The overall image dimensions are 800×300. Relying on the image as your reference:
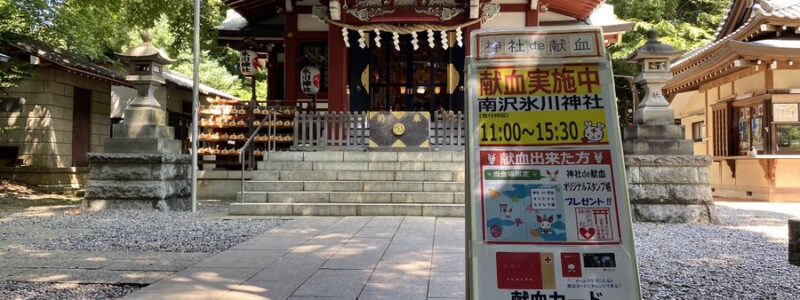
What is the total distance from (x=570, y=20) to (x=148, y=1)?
11.8 m

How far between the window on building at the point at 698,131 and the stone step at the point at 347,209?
1244 cm

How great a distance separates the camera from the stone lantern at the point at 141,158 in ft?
32.6

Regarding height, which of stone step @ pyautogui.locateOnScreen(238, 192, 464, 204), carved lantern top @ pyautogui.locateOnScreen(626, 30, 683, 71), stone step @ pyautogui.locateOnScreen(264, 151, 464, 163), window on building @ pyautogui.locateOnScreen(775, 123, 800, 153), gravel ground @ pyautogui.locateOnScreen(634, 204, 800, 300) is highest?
carved lantern top @ pyautogui.locateOnScreen(626, 30, 683, 71)

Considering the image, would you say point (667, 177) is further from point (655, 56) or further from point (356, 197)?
point (356, 197)

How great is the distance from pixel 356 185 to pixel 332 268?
481 cm

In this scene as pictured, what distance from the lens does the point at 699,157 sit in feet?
29.1

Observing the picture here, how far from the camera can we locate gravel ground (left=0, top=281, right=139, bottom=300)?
4.26 metres

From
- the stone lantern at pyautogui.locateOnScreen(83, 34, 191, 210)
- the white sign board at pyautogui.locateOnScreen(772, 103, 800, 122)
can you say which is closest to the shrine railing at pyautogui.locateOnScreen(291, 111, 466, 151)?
the stone lantern at pyautogui.locateOnScreen(83, 34, 191, 210)

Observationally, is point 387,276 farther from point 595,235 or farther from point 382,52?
point 382,52

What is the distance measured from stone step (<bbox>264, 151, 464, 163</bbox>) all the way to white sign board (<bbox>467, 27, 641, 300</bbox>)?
7605 mm

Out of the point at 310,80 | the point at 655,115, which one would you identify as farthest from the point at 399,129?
the point at 655,115

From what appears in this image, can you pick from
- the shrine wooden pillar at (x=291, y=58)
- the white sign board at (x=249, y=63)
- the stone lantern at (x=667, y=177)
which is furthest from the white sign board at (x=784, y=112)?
the white sign board at (x=249, y=63)

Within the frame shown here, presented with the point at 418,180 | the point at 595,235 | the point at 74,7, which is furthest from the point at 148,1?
the point at 595,235

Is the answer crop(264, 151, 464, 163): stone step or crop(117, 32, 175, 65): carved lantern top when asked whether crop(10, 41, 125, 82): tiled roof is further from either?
crop(264, 151, 464, 163): stone step
